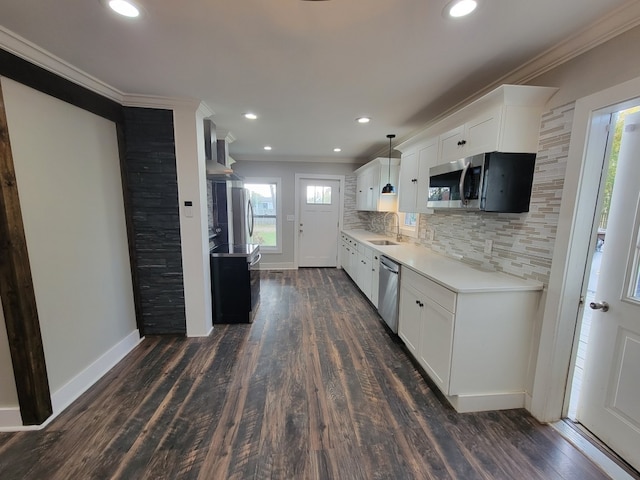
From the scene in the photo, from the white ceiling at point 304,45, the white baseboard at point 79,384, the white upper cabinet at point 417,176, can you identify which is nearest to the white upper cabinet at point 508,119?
the white ceiling at point 304,45

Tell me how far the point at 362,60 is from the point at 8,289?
103 inches

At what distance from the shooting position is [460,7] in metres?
1.26

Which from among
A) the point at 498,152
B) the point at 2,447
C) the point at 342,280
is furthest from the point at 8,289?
the point at 342,280

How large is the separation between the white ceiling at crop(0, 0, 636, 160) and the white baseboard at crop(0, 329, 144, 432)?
229 cm

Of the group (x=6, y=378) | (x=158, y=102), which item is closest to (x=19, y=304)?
(x=6, y=378)

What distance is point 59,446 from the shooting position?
1.56 m

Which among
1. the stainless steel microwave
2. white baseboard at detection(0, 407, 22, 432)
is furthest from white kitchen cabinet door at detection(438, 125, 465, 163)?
white baseboard at detection(0, 407, 22, 432)

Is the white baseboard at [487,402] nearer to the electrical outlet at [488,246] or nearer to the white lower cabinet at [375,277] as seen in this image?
the electrical outlet at [488,246]

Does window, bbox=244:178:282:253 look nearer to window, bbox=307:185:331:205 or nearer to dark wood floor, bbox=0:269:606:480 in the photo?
window, bbox=307:185:331:205

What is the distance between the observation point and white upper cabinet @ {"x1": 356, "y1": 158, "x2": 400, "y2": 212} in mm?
4074

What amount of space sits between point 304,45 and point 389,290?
2335 mm

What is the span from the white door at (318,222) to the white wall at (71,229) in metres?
3.60

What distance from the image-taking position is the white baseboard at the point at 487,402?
6.10 ft

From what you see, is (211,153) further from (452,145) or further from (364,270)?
(364,270)
